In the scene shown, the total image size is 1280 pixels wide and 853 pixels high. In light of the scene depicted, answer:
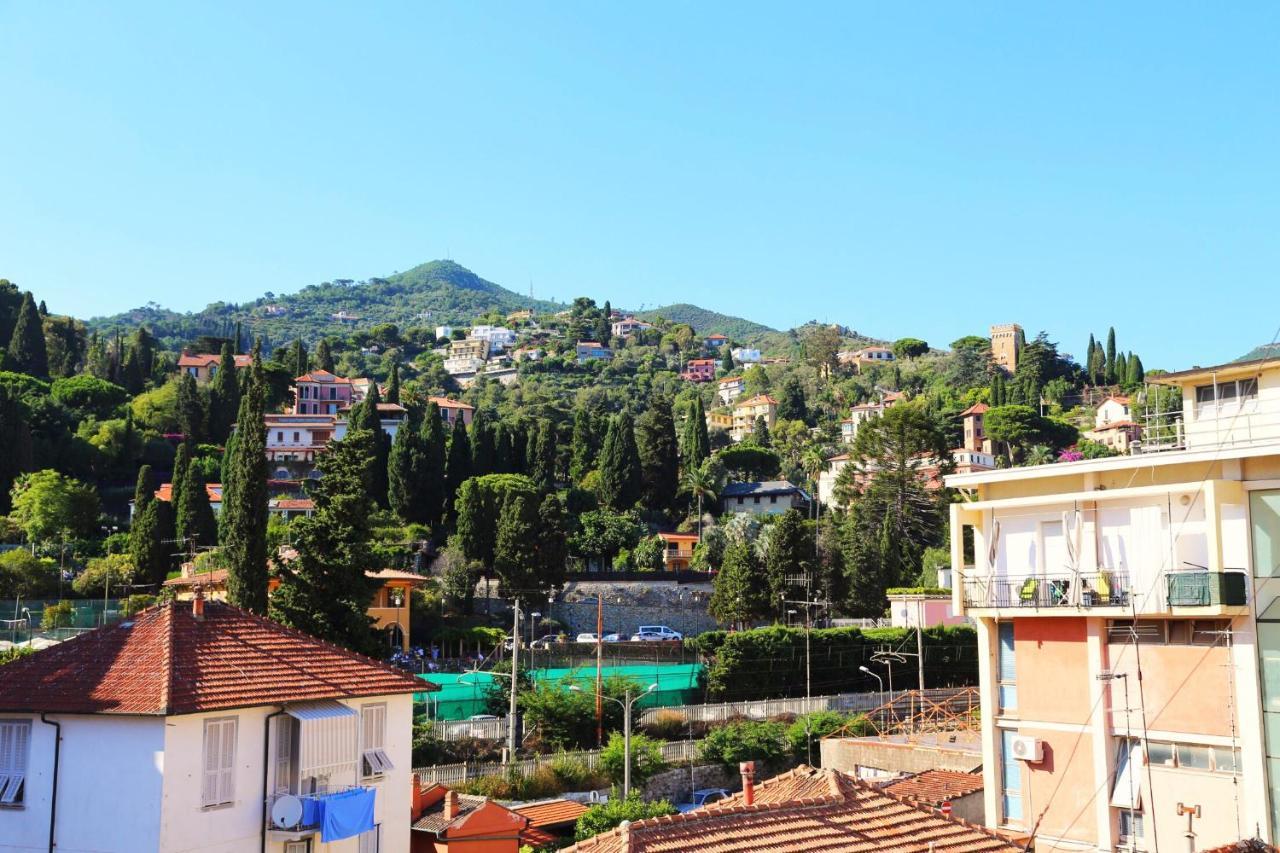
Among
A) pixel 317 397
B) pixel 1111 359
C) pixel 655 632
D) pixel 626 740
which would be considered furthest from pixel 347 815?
pixel 1111 359

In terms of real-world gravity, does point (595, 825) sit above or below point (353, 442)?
below

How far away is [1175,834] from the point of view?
16.8m

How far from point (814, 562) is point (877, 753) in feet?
97.7

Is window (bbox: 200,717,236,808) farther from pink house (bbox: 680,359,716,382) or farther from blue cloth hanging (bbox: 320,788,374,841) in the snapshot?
pink house (bbox: 680,359,716,382)

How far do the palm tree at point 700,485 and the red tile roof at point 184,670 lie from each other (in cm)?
6893

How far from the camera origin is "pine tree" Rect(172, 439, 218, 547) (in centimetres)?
6719

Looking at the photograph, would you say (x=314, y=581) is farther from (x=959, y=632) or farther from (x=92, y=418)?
(x=92, y=418)

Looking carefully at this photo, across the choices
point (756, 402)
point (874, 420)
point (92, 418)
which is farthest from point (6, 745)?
point (756, 402)

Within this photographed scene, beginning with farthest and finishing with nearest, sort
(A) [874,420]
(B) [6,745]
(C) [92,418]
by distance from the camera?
(C) [92,418]
(A) [874,420]
(B) [6,745]

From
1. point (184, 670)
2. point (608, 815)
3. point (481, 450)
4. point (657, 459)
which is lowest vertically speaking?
point (608, 815)

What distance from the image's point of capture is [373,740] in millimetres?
18703

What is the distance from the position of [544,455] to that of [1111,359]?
2933 inches

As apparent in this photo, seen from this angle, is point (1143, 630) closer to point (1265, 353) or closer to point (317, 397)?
point (1265, 353)

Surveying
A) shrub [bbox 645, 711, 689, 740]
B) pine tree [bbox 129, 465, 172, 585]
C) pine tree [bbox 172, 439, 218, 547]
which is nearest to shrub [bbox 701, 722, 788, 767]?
shrub [bbox 645, 711, 689, 740]
